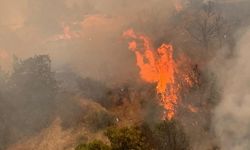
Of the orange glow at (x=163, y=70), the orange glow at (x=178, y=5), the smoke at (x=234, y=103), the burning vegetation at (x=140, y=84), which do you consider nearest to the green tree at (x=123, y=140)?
the burning vegetation at (x=140, y=84)

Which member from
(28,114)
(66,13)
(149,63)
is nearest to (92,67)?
(149,63)

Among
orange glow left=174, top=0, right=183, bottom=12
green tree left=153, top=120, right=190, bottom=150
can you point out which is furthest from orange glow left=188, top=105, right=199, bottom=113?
orange glow left=174, top=0, right=183, bottom=12

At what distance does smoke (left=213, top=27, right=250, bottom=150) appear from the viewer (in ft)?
148

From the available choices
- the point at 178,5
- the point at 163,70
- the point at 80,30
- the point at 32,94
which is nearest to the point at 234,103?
the point at 163,70

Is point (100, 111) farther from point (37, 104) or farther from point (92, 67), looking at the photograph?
point (92, 67)

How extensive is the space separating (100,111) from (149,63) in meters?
12.1

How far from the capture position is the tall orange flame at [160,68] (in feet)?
180

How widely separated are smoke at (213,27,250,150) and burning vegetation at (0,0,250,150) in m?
0.13

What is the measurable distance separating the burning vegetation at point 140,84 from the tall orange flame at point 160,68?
0.44 feet

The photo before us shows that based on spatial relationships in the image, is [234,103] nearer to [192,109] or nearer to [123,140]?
[192,109]

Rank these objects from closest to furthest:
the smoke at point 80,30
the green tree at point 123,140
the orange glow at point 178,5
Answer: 1. the green tree at point 123,140
2. the smoke at point 80,30
3. the orange glow at point 178,5

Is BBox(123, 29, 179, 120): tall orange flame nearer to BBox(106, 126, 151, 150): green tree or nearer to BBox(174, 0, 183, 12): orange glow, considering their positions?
BBox(174, 0, 183, 12): orange glow

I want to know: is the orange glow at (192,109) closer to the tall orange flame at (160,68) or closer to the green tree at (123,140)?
the tall orange flame at (160,68)

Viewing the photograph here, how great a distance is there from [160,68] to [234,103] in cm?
1335
